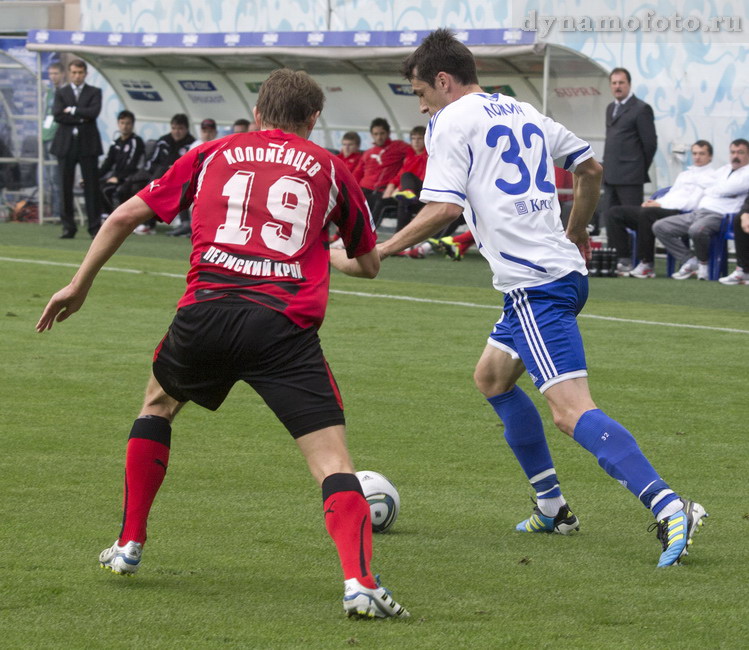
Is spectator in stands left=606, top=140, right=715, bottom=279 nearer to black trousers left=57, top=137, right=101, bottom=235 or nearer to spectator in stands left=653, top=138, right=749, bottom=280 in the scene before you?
spectator in stands left=653, top=138, right=749, bottom=280

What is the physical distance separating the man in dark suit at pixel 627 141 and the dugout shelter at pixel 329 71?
3.86 ft

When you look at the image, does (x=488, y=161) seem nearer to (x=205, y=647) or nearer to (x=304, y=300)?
(x=304, y=300)

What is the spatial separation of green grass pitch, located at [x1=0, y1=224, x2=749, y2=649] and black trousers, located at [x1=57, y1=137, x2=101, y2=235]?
899 centimetres

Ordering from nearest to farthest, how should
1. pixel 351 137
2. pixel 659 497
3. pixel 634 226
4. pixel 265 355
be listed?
pixel 265 355, pixel 659 497, pixel 634 226, pixel 351 137

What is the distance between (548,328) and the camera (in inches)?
201

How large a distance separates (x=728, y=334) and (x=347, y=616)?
26.3ft

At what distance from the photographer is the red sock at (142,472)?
15.1ft

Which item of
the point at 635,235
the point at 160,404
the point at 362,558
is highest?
the point at 160,404

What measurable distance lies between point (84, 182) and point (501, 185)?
15.8 meters

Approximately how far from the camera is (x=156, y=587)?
4.53m

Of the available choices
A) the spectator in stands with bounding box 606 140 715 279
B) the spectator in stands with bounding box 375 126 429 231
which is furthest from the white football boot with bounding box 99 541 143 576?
the spectator in stands with bounding box 375 126 429 231

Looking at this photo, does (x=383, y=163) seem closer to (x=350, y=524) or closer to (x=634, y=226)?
(x=634, y=226)

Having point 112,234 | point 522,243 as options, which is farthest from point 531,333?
point 112,234

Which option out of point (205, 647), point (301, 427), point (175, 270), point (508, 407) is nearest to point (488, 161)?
point (508, 407)
